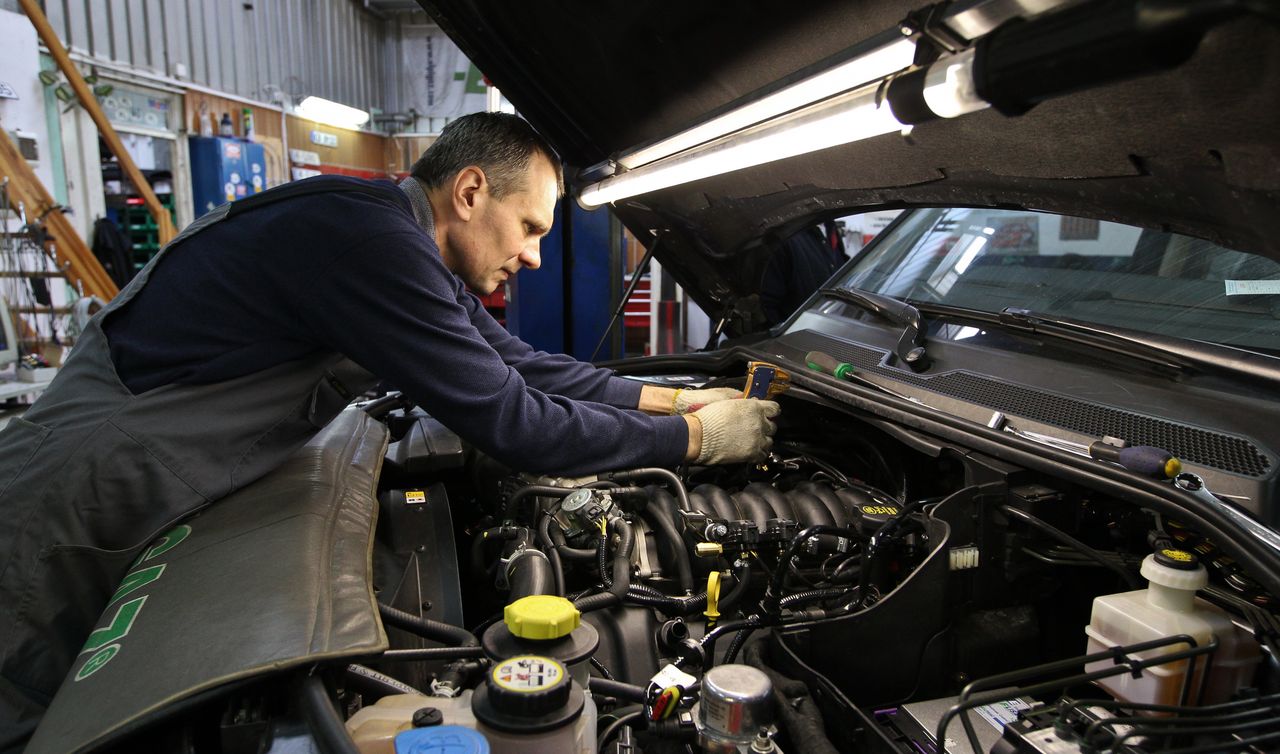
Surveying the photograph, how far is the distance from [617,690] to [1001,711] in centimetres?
56

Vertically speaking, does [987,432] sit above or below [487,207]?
below

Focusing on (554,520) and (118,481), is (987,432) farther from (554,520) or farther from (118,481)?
(118,481)

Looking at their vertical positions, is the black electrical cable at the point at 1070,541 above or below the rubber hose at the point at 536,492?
above

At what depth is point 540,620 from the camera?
3.05ft

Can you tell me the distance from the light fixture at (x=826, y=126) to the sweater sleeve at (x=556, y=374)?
0.52 metres

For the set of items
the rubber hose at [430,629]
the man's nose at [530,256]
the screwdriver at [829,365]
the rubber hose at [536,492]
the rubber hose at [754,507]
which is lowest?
the rubber hose at [430,629]

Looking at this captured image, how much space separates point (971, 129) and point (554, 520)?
0.98m

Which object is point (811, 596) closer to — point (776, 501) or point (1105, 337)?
point (776, 501)

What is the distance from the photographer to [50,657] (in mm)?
1173

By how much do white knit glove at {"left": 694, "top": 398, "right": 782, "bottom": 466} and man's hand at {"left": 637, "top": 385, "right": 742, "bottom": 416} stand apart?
154mm

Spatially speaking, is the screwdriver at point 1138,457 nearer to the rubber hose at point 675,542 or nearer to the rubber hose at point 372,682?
the rubber hose at point 675,542

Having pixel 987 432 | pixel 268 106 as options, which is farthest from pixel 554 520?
pixel 268 106

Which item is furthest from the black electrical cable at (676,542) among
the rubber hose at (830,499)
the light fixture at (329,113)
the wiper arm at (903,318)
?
the light fixture at (329,113)

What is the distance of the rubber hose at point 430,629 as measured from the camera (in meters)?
1.15
